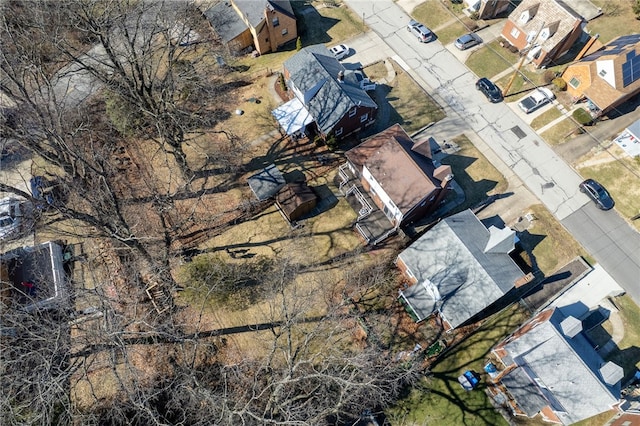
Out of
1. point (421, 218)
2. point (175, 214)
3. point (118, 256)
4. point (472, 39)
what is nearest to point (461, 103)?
point (472, 39)

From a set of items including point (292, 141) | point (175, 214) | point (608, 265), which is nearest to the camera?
point (608, 265)

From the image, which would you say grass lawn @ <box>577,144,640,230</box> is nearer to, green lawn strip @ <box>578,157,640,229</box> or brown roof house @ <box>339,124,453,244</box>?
green lawn strip @ <box>578,157,640,229</box>

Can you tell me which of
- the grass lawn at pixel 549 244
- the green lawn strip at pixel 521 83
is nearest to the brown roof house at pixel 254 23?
the green lawn strip at pixel 521 83

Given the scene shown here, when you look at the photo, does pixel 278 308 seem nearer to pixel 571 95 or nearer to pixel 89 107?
pixel 89 107

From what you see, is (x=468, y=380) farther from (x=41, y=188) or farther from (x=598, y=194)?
(x=41, y=188)

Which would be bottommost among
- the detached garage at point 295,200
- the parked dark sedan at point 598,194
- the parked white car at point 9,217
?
the parked white car at point 9,217

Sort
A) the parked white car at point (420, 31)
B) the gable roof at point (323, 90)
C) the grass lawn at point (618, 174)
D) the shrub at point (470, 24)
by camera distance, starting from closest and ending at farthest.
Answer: the grass lawn at point (618, 174)
the gable roof at point (323, 90)
the parked white car at point (420, 31)
the shrub at point (470, 24)

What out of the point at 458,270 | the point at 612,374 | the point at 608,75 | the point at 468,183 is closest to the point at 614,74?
the point at 608,75

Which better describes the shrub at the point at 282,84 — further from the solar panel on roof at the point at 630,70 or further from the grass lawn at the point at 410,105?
the solar panel on roof at the point at 630,70
